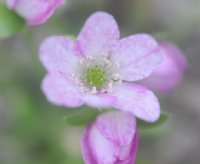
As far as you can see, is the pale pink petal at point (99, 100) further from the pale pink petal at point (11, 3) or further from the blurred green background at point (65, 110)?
Result: the blurred green background at point (65, 110)

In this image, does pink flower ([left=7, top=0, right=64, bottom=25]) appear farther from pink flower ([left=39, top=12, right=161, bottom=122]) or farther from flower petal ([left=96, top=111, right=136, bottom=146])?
flower petal ([left=96, top=111, right=136, bottom=146])

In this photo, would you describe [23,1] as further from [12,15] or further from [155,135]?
[155,135]

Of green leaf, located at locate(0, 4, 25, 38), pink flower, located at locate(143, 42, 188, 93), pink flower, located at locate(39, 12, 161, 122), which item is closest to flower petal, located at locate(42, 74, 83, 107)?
pink flower, located at locate(39, 12, 161, 122)

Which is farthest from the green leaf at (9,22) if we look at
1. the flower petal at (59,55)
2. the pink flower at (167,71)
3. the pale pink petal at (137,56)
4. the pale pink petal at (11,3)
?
the pink flower at (167,71)

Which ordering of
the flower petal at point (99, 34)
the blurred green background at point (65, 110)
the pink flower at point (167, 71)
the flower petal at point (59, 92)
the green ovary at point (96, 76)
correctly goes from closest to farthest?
the flower petal at point (59, 92), the flower petal at point (99, 34), the green ovary at point (96, 76), the pink flower at point (167, 71), the blurred green background at point (65, 110)

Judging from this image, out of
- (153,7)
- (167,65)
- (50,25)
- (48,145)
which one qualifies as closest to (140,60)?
(167,65)

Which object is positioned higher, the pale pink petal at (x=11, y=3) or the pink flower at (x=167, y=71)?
the pale pink petal at (x=11, y=3)
